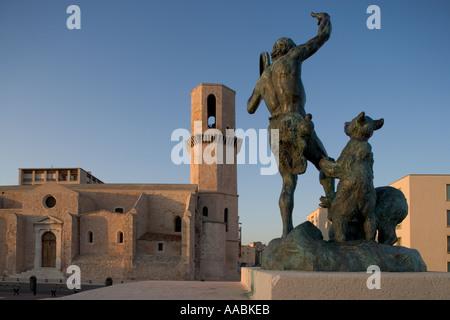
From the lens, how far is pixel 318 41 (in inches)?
244

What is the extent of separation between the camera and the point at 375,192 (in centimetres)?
538

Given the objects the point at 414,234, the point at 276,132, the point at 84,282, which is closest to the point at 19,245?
the point at 84,282

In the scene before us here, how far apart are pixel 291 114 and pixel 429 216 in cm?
2781

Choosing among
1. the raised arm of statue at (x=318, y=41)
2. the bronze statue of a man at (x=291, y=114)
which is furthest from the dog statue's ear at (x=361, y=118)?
the raised arm of statue at (x=318, y=41)

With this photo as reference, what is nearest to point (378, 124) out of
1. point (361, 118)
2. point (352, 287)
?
point (361, 118)

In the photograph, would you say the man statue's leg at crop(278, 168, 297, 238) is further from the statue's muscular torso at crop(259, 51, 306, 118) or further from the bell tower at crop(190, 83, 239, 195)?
the bell tower at crop(190, 83, 239, 195)

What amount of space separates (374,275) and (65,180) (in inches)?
2528

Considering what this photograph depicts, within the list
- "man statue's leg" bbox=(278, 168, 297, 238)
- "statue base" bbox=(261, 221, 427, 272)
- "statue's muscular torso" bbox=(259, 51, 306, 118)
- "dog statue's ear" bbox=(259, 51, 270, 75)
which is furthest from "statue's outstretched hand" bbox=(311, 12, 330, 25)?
"statue base" bbox=(261, 221, 427, 272)

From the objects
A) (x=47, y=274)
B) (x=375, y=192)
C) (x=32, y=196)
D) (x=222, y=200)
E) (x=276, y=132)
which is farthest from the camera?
(x=222, y=200)

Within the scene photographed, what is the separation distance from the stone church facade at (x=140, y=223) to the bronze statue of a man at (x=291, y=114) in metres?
24.6

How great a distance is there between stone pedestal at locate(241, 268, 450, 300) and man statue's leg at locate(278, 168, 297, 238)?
2006mm

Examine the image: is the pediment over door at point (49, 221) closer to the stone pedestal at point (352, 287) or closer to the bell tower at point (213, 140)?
the bell tower at point (213, 140)

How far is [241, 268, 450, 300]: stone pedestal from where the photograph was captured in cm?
399

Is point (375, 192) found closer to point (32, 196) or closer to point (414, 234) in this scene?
point (414, 234)
